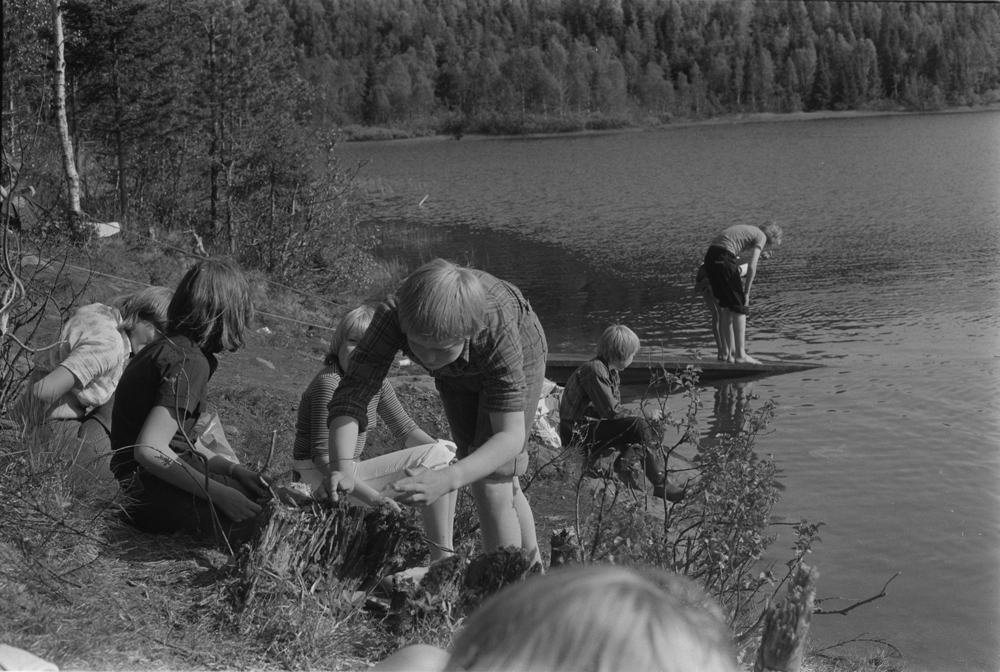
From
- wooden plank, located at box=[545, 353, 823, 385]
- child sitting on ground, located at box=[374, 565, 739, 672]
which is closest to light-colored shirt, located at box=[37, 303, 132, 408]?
child sitting on ground, located at box=[374, 565, 739, 672]

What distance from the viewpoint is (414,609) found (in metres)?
3.48

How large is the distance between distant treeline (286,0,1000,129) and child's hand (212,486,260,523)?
59.1 feet

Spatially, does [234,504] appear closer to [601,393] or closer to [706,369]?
[601,393]

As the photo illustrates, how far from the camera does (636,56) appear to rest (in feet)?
145

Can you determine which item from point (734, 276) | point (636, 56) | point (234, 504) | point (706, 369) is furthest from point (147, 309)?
point (636, 56)

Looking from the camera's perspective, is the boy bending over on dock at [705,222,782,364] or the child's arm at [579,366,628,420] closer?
the child's arm at [579,366,628,420]

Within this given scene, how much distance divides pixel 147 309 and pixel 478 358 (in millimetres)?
1802

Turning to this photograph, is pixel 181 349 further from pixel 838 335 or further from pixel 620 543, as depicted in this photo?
pixel 838 335

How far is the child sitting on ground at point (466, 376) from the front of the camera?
3201 millimetres

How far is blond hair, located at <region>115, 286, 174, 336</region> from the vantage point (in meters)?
4.48

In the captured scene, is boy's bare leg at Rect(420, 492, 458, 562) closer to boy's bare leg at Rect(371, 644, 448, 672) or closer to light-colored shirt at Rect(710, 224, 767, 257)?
boy's bare leg at Rect(371, 644, 448, 672)

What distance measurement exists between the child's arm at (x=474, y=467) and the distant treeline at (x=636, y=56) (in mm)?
18595

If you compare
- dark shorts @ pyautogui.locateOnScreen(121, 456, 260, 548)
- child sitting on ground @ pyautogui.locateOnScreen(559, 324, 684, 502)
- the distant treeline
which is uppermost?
the distant treeline

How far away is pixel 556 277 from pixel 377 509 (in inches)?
597
